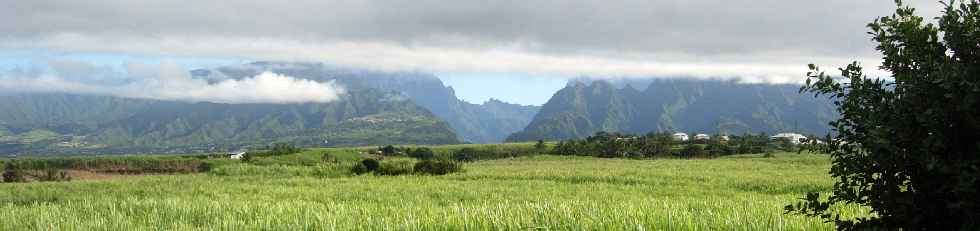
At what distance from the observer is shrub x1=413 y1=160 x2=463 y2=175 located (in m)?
45.2

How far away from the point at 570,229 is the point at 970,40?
157 inches

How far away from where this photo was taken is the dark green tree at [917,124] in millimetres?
4215

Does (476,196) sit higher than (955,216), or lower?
lower

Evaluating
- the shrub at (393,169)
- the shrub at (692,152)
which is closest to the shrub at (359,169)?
the shrub at (393,169)

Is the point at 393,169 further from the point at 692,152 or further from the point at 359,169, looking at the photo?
the point at 692,152

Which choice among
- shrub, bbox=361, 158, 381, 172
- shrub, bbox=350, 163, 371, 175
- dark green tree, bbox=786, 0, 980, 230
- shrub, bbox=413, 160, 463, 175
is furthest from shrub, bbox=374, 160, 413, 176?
dark green tree, bbox=786, 0, 980, 230

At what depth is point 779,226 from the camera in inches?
259

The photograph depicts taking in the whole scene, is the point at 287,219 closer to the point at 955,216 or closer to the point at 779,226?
the point at 779,226

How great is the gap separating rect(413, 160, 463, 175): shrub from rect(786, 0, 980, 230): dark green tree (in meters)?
40.6

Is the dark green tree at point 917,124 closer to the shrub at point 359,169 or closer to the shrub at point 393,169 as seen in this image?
the shrub at point 393,169

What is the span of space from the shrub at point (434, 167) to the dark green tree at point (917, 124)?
133 feet

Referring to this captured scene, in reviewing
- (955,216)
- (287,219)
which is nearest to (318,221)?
(287,219)

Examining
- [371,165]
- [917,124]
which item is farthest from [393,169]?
[917,124]

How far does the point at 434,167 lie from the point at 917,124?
41.9 meters
